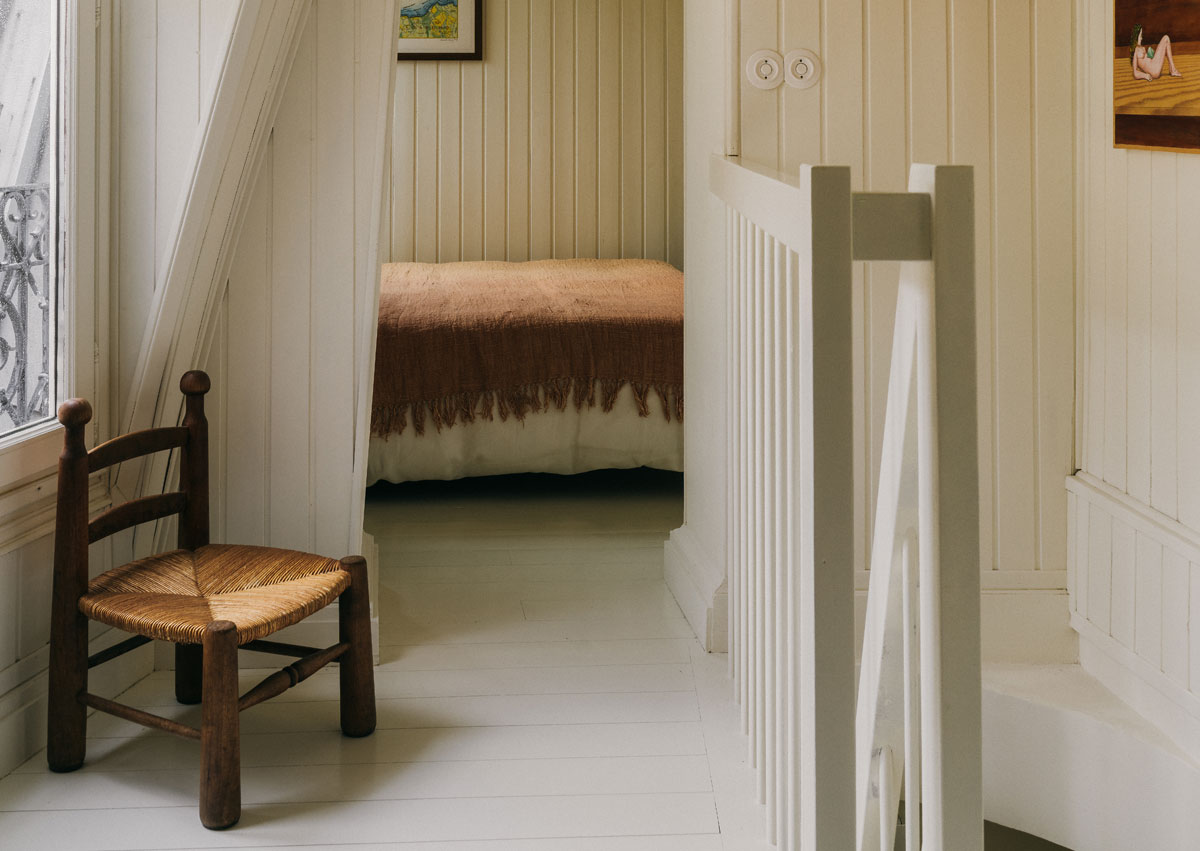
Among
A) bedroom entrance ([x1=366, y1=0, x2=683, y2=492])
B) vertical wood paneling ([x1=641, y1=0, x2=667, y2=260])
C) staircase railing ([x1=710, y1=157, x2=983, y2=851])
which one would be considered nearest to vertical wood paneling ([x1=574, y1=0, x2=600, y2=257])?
bedroom entrance ([x1=366, y1=0, x2=683, y2=492])

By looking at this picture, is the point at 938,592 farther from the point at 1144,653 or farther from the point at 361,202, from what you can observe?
the point at 361,202

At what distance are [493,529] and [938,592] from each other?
2.52m

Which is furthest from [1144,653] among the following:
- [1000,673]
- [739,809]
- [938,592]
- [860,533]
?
[938,592]

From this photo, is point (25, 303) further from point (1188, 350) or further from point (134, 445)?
point (1188, 350)

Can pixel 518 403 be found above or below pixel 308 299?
below

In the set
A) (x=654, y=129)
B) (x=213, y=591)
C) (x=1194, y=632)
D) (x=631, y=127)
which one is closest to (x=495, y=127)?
(x=631, y=127)

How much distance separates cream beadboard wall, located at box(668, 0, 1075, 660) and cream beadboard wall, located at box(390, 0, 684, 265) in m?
3.45

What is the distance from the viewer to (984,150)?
7.46 ft

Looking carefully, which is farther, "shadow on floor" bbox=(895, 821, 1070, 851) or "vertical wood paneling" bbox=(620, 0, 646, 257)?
"vertical wood paneling" bbox=(620, 0, 646, 257)

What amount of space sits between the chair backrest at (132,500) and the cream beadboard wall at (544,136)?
3503mm

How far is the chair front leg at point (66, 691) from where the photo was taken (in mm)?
1912

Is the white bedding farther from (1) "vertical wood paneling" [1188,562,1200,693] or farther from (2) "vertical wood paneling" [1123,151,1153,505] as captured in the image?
(1) "vertical wood paneling" [1188,562,1200,693]

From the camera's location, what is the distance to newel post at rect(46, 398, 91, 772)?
1909mm

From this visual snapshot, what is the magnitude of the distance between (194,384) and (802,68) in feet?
4.26
